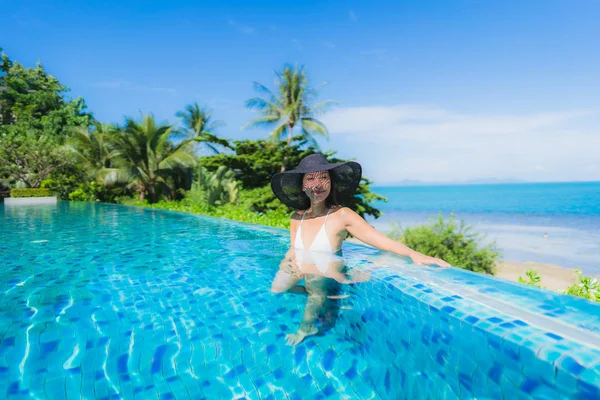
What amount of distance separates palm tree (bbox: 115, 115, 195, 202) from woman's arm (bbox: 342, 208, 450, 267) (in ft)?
55.2

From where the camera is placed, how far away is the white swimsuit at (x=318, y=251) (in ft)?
11.3

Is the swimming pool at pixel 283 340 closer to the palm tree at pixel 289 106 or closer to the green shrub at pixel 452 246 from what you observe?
the green shrub at pixel 452 246

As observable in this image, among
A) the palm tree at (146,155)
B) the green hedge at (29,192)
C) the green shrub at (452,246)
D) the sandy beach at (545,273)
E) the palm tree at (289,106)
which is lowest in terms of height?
the sandy beach at (545,273)

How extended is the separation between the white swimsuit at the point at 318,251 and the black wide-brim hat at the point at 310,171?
31 centimetres

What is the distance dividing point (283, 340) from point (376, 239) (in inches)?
46.8

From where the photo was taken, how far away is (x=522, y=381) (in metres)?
2.06

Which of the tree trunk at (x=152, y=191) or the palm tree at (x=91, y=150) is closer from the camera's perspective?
the tree trunk at (x=152, y=191)

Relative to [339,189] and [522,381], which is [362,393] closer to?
[522,381]

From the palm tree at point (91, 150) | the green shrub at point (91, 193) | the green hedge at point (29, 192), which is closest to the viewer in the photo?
the green hedge at point (29, 192)

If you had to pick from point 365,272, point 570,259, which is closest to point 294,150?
point 570,259

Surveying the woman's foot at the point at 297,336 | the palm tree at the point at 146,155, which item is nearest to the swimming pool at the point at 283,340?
the woman's foot at the point at 297,336

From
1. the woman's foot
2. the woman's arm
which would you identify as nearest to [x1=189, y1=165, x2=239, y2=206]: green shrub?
the woman's arm

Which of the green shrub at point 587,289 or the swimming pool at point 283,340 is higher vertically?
the green shrub at point 587,289

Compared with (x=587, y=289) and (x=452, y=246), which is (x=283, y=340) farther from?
(x=452, y=246)
